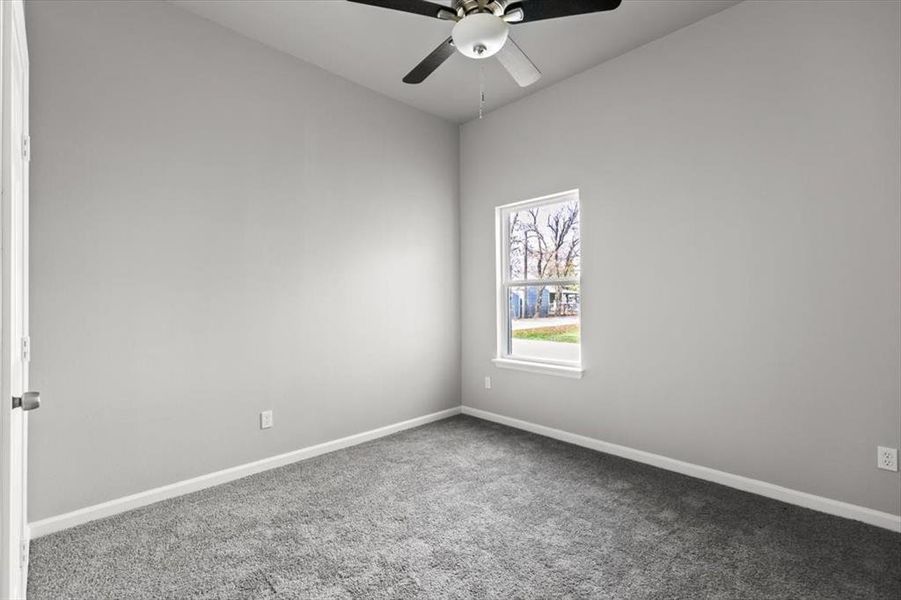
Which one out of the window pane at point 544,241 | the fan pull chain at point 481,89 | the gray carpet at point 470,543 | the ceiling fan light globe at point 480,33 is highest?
the fan pull chain at point 481,89

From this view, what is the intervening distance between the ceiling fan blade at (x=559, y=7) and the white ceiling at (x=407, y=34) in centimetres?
74

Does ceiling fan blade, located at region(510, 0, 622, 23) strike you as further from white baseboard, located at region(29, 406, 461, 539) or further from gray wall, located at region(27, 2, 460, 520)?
white baseboard, located at region(29, 406, 461, 539)

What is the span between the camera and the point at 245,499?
8.47ft

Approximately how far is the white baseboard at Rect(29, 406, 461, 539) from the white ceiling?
2.74 meters

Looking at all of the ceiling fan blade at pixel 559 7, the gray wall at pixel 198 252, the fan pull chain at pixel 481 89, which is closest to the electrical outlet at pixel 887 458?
the ceiling fan blade at pixel 559 7

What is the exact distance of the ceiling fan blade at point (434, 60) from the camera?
2.21 metres

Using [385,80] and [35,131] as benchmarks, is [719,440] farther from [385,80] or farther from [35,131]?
[35,131]

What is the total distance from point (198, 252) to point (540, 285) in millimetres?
2521

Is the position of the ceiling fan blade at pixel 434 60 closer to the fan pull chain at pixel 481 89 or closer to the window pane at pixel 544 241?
the fan pull chain at pixel 481 89

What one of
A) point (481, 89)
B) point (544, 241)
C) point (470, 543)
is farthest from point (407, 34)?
point (470, 543)

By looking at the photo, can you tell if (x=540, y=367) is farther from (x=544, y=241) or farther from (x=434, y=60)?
(x=434, y=60)

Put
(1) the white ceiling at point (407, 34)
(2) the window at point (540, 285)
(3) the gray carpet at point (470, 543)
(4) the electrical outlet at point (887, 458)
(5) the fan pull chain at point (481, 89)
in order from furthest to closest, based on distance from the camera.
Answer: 1. (2) the window at point (540, 285)
2. (5) the fan pull chain at point (481, 89)
3. (1) the white ceiling at point (407, 34)
4. (4) the electrical outlet at point (887, 458)
5. (3) the gray carpet at point (470, 543)

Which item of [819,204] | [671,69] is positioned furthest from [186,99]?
[819,204]

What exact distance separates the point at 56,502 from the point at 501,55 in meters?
3.12
